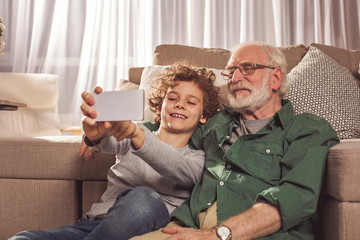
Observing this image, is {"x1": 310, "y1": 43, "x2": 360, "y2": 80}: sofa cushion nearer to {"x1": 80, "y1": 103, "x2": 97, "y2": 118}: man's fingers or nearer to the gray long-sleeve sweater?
the gray long-sleeve sweater

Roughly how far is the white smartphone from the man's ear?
2.68 feet

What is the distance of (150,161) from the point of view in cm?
116

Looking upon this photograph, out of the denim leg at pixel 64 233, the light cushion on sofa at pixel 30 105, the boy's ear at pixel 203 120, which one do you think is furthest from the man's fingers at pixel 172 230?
the light cushion on sofa at pixel 30 105

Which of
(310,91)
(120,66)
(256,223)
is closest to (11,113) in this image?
(120,66)

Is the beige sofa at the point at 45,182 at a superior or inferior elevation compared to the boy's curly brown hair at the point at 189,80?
inferior

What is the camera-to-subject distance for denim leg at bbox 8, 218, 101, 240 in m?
1.13

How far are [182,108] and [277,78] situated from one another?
0.40 metres

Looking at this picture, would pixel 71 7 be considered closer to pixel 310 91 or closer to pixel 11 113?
pixel 11 113

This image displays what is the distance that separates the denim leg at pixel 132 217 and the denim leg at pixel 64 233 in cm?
9

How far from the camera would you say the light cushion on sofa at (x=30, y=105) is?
2.48m

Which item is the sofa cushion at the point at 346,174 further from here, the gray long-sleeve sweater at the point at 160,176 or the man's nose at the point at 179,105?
the man's nose at the point at 179,105

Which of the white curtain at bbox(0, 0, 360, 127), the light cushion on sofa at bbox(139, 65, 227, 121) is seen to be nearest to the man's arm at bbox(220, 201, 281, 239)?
the light cushion on sofa at bbox(139, 65, 227, 121)

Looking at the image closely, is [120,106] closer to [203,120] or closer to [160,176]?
[160,176]

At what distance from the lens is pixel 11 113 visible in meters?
2.57
